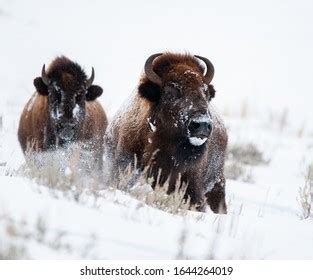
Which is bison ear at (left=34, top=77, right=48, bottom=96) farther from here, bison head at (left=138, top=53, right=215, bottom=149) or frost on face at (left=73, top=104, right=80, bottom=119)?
bison head at (left=138, top=53, right=215, bottom=149)

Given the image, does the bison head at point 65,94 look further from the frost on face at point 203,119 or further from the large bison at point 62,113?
the frost on face at point 203,119

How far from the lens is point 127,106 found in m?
8.37

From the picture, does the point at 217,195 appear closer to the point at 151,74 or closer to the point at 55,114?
the point at 151,74

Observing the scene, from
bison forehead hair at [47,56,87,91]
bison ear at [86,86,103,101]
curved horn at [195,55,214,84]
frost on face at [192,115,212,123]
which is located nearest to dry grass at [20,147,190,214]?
frost on face at [192,115,212,123]

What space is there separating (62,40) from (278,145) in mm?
7773

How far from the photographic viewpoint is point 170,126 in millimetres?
7547

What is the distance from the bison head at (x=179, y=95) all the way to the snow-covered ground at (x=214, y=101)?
959 mm

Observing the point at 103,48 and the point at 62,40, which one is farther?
the point at 103,48

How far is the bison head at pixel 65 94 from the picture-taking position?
28.6ft

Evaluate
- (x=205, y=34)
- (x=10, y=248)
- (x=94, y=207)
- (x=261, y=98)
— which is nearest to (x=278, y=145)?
(x=205, y=34)

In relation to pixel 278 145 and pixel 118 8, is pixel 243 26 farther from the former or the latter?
pixel 278 145

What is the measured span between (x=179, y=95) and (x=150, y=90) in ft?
1.33

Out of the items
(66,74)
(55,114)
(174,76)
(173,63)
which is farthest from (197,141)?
(66,74)

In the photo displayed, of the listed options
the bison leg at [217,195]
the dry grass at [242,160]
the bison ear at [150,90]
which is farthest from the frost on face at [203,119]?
the dry grass at [242,160]
